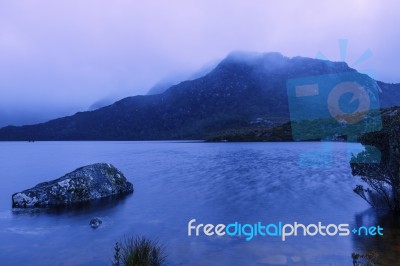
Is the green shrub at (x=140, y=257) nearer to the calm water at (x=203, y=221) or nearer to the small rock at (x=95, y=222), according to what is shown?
the calm water at (x=203, y=221)

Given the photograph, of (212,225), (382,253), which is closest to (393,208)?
(382,253)

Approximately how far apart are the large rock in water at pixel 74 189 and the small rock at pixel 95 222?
6560 mm

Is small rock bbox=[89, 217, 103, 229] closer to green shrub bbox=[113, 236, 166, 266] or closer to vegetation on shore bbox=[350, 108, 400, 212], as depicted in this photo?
green shrub bbox=[113, 236, 166, 266]

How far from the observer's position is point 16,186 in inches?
1582

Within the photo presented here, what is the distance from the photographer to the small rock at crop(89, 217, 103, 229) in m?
21.0

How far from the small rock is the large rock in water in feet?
21.5

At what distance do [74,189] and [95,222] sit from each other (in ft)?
27.0

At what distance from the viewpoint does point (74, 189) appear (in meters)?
28.5

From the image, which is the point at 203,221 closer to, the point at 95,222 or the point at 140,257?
the point at 95,222

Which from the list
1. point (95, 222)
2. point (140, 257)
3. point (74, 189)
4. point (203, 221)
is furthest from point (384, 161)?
point (74, 189)

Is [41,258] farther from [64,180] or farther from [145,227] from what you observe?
[64,180]
